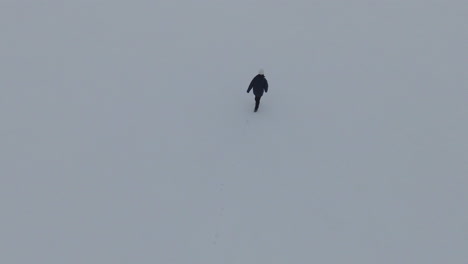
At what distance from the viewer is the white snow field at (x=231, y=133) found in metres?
8.52

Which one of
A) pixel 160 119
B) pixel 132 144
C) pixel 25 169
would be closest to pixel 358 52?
pixel 160 119

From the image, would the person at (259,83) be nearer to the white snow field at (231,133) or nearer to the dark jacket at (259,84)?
the dark jacket at (259,84)

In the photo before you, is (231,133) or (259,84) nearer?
(259,84)

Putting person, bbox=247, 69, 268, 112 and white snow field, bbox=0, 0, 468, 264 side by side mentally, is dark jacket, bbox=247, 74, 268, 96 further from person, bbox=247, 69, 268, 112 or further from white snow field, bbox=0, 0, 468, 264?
white snow field, bbox=0, 0, 468, 264

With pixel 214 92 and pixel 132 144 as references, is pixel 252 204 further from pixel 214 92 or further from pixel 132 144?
pixel 214 92

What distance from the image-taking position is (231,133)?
36.4 ft

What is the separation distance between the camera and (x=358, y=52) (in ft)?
48.3

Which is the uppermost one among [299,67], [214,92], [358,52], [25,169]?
[358,52]

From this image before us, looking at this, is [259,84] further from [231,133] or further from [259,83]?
[231,133]

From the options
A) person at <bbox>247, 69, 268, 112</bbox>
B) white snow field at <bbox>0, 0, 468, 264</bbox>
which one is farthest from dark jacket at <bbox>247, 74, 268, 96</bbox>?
white snow field at <bbox>0, 0, 468, 264</bbox>

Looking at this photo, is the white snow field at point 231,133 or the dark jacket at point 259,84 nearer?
the white snow field at point 231,133

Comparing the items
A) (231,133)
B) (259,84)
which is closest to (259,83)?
(259,84)

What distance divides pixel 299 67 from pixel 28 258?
9.94 m

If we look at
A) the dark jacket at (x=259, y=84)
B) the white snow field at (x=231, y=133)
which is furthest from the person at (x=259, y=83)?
the white snow field at (x=231, y=133)
